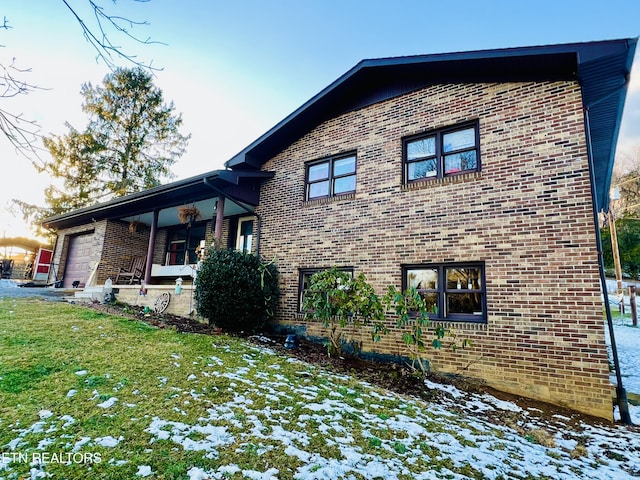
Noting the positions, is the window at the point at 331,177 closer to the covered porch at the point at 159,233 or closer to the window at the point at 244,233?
the covered porch at the point at 159,233

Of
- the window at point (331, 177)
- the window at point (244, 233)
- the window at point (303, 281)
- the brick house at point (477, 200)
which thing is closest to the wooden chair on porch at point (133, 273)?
the window at point (244, 233)

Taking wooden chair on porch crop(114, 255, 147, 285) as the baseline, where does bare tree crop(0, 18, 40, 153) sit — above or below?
above

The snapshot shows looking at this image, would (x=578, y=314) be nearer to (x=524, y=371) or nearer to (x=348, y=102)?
(x=524, y=371)

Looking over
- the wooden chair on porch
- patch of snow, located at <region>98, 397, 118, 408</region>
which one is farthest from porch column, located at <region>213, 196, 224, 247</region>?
the wooden chair on porch

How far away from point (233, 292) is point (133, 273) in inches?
303

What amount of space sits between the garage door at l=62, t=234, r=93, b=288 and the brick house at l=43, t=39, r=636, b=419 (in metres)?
8.77

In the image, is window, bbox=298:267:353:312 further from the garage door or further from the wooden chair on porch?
the garage door

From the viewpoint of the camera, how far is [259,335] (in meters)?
8.30

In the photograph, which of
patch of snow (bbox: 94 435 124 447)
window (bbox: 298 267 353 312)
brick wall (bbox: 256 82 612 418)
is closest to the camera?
patch of snow (bbox: 94 435 124 447)

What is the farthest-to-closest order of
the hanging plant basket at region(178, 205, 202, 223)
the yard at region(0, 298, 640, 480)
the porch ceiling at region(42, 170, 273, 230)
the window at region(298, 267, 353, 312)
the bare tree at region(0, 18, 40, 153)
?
the hanging plant basket at region(178, 205, 202, 223), the porch ceiling at region(42, 170, 273, 230), the window at region(298, 267, 353, 312), the yard at region(0, 298, 640, 480), the bare tree at region(0, 18, 40, 153)

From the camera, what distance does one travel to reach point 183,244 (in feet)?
48.0

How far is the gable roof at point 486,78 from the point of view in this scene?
5.66 metres

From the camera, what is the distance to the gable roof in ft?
18.6

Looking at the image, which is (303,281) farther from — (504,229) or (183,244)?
(183,244)
